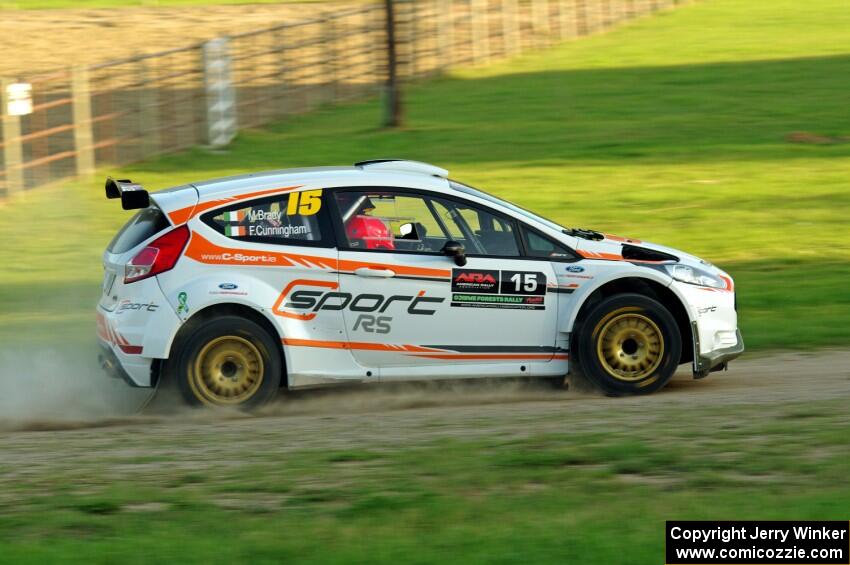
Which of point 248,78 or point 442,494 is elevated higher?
point 248,78

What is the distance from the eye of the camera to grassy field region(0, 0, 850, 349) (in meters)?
13.7

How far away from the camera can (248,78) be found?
26.7 m

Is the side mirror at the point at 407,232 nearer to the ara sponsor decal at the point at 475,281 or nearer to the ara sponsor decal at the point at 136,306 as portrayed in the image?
the ara sponsor decal at the point at 475,281

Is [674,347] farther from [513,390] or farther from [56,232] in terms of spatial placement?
[56,232]

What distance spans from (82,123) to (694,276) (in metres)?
14.5

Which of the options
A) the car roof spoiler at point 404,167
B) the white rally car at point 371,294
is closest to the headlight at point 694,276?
the white rally car at point 371,294

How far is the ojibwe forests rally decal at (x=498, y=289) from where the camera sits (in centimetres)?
877

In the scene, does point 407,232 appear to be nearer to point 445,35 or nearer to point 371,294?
point 371,294

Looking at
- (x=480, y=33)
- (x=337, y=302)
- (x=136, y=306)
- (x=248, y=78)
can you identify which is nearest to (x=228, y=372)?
(x=136, y=306)

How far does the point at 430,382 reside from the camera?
30.2 ft

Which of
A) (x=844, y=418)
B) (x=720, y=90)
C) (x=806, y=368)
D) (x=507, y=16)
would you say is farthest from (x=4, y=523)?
(x=507, y=16)

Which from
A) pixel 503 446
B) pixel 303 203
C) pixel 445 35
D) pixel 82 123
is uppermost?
pixel 445 35

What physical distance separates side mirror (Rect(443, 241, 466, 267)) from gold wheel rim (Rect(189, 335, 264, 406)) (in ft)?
4.86

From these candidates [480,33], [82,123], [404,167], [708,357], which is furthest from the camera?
[480,33]
